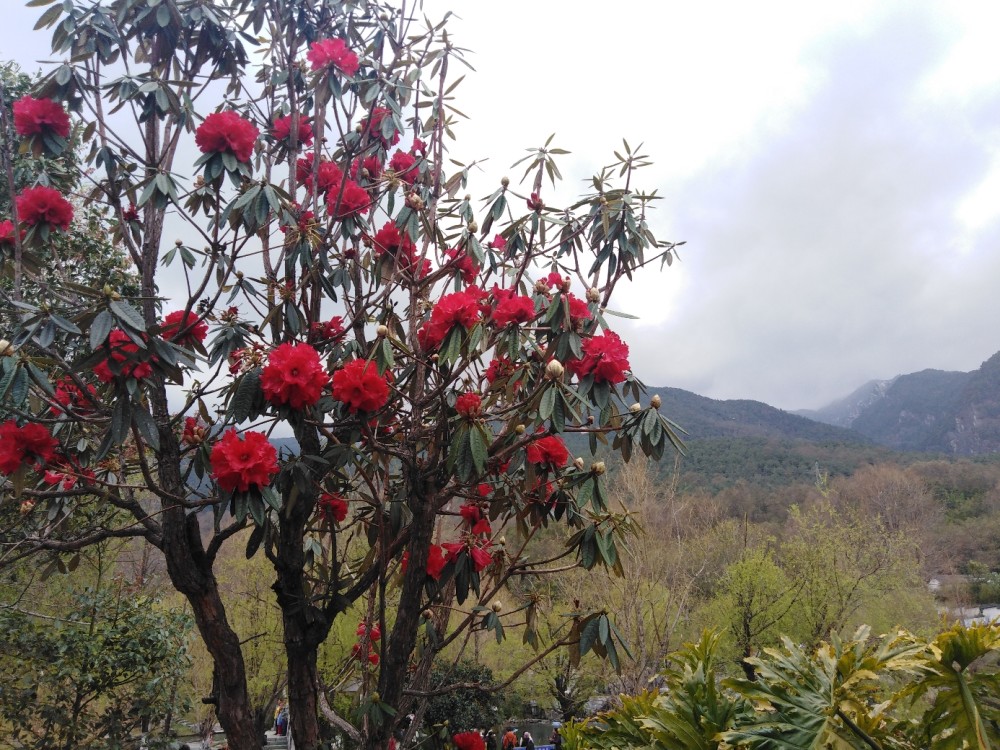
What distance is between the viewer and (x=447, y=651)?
11906 millimetres

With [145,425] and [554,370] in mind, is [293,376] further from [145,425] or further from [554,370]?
[554,370]

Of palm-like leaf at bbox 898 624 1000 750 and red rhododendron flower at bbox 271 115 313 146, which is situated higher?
red rhododendron flower at bbox 271 115 313 146

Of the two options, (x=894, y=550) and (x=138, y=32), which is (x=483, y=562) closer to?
(x=138, y=32)

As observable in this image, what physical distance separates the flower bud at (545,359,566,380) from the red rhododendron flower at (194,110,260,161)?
1275 millimetres

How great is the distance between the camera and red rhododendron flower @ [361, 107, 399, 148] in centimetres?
269

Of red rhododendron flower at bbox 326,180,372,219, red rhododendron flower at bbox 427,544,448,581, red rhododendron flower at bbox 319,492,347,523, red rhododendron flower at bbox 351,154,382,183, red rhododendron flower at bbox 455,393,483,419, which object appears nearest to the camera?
red rhododendron flower at bbox 455,393,483,419

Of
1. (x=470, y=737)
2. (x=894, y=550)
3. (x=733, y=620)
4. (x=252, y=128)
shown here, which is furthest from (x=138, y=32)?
(x=894, y=550)

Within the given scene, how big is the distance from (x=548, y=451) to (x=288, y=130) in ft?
6.15

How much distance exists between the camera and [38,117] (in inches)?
87.8

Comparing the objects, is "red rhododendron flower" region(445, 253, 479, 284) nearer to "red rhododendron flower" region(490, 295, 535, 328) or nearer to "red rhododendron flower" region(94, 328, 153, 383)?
"red rhododendron flower" region(490, 295, 535, 328)

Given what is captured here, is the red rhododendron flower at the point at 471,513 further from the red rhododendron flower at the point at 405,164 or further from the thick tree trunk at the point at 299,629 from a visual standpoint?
the red rhododendron flower at the point at 405,164

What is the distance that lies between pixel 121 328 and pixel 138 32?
144 cm

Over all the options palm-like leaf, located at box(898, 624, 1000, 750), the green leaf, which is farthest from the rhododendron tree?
palm-like leaf, located at box(898, 624, 1000, 750)

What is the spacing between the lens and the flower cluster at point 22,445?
1965 mm
